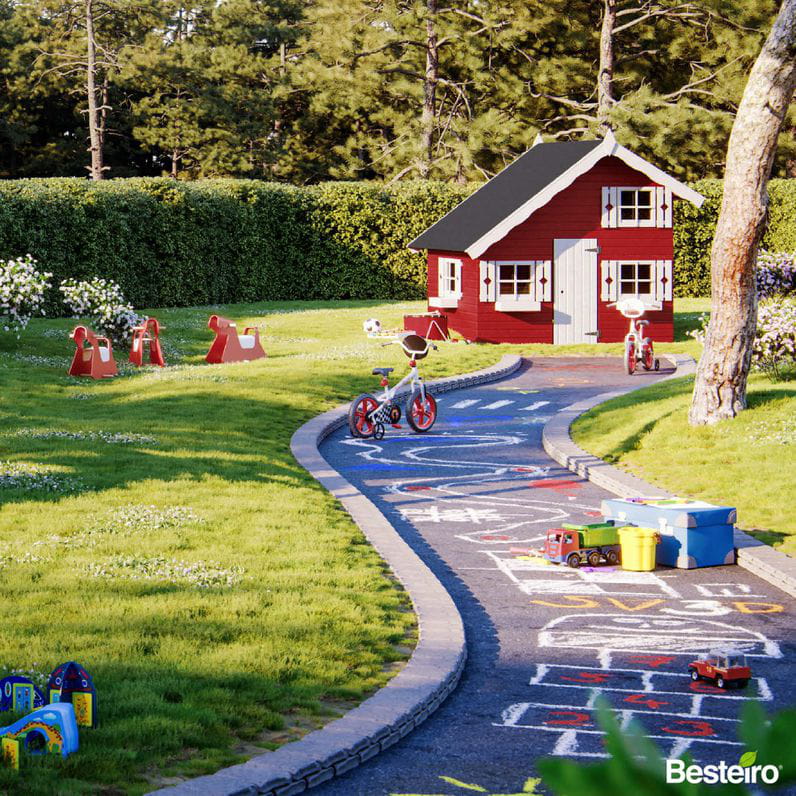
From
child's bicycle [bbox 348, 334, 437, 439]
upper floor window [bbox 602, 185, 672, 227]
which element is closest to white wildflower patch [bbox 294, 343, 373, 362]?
child's bicycle [bbox 348, 334, 437, 439]

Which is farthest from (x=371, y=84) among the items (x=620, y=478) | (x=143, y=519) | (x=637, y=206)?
(x=143, y=519)

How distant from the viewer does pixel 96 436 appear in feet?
56.7

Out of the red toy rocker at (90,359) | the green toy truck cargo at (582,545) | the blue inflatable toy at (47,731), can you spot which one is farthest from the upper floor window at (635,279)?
the blue inflatable toy at (47,731)

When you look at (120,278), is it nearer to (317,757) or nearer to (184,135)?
(184,135)

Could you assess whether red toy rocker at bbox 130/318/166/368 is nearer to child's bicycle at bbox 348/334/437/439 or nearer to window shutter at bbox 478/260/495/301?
child's bicycle at bbox 348/334/437/439

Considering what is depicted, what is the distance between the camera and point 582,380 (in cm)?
2803

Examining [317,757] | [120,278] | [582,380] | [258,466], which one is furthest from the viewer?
[120,278]

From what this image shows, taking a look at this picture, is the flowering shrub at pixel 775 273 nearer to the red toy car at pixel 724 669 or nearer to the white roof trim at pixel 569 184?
the white roof trim at pixel 569 184

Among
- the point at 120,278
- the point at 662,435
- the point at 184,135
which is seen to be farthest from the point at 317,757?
the point at 184,135

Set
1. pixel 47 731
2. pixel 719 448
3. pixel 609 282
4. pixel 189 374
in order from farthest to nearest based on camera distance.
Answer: pixel 609 282 < pixel 189 374 < pixel 719 448 < pixel 47 731

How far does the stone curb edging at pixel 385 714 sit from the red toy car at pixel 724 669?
167 centimetres

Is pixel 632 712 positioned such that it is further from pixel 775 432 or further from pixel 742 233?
pixel 742 233

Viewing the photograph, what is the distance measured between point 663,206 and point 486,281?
607cm

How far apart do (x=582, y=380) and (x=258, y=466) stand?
13760mm
